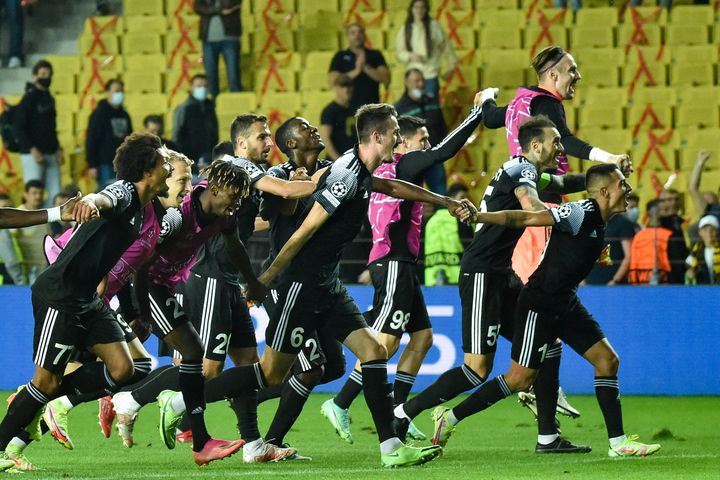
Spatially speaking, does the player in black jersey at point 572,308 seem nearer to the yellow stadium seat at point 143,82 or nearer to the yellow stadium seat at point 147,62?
the yellow stadium seat at point 143,82

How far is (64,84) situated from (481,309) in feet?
41.4

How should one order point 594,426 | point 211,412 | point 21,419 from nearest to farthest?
point 21,419 → point 594,426 → point 211,412

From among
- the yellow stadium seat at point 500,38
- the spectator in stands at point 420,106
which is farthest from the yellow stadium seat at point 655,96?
the spectator in stands at point 420,106

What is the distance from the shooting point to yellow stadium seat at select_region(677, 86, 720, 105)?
1841cm

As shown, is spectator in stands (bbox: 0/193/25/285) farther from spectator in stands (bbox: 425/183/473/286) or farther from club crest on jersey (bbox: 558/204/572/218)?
club crest on jersey (bbox: 558/204/572/218)

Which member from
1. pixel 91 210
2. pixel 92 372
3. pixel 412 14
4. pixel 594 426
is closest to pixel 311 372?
pixel 92 372

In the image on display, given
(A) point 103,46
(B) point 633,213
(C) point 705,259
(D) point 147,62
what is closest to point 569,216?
(C) point 705,259

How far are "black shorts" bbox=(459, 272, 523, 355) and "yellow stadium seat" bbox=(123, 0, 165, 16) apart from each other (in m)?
12.7

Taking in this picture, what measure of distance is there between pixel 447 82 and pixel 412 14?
129 cm

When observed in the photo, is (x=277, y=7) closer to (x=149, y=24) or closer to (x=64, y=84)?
(x=149, y=24)

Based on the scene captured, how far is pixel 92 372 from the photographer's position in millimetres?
8352

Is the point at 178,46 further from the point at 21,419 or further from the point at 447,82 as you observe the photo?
the point at 21,419

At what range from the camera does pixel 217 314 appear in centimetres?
897

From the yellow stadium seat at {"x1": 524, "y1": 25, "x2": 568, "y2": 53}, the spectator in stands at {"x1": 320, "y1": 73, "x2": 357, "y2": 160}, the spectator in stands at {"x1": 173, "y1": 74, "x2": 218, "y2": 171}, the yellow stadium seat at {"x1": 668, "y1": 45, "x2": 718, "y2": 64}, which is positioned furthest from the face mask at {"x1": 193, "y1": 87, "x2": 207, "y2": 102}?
the yellow stadium seat at {"x1": 668, "y1": 45, "x2": 718, "y2": 64}
